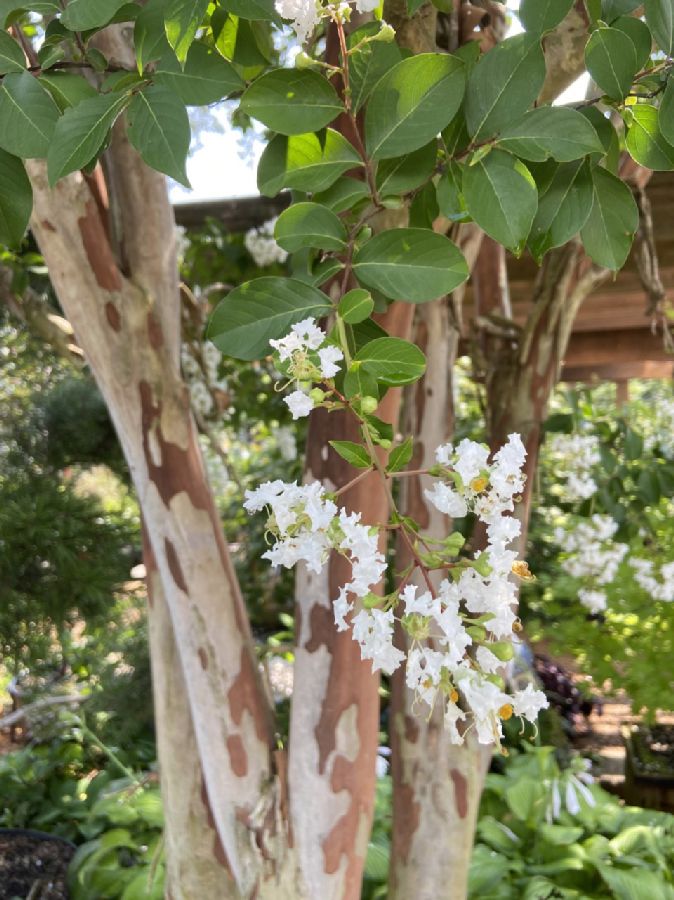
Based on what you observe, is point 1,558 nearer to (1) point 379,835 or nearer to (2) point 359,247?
(1) point 379,835

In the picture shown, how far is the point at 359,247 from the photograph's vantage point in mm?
485

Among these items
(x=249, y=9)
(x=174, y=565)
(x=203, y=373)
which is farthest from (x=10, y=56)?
(x=203, y=373)

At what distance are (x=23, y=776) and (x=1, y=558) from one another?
2.88ft

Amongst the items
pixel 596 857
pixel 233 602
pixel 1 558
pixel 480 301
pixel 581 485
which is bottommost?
pixel 596 857

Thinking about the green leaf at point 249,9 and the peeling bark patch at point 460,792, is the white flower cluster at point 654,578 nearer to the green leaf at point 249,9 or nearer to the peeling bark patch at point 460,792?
the peeling bark patch at point 460,792

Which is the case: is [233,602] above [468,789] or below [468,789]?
above

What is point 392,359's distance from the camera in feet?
1.40

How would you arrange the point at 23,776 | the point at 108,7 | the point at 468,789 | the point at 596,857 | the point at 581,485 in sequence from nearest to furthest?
the point at 108,7 → the point at 468,789 → the point at 581,485 → the point at 596,857 → the point at 23,776

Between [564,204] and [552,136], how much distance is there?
67 mm

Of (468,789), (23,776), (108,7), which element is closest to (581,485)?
(468,789)

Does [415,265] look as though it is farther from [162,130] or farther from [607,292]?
[607,292]

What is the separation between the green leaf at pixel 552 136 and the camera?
15.9 inches

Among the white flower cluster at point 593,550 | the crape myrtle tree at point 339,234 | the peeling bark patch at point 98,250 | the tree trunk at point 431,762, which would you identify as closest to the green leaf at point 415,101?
the crape myrtle tree at point 339,234

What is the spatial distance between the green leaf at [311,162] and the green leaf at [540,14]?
0.36ft
